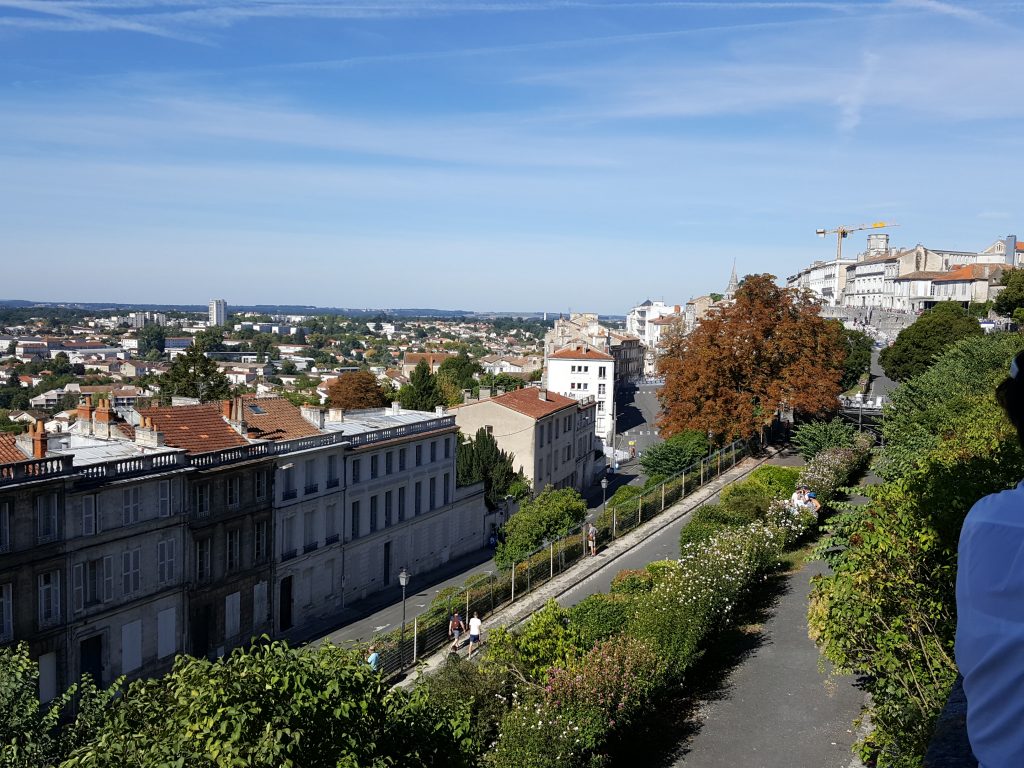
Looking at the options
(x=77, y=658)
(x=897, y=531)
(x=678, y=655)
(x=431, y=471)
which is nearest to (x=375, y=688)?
(x=897, y=531)

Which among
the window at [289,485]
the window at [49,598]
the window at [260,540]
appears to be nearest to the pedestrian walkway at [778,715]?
the window at [49,598]

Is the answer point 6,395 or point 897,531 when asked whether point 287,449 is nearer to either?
point 897,531

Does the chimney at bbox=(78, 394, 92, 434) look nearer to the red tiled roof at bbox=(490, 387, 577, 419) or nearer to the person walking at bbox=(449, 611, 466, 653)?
the person walking at bbox=(449, 611, 466, 653)

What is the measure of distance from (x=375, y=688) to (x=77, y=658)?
19.2 metres

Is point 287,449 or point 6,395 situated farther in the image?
point 6,395

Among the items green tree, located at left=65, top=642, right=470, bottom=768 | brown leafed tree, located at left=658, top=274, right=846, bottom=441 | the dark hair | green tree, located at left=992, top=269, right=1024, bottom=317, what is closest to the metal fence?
brown leafed tree, located at left=658, top=274, right=846, bottom=441

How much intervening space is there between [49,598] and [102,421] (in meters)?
8.28

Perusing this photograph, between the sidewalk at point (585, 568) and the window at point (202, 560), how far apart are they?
934 centimetres

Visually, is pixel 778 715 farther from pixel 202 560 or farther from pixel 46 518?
pixel 202 560

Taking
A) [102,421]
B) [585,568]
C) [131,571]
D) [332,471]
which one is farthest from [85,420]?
[585,568]

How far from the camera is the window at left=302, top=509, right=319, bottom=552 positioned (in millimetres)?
36344

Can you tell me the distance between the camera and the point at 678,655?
19062 millimetres

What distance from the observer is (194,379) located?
207ft

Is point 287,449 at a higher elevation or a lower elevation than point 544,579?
higher
